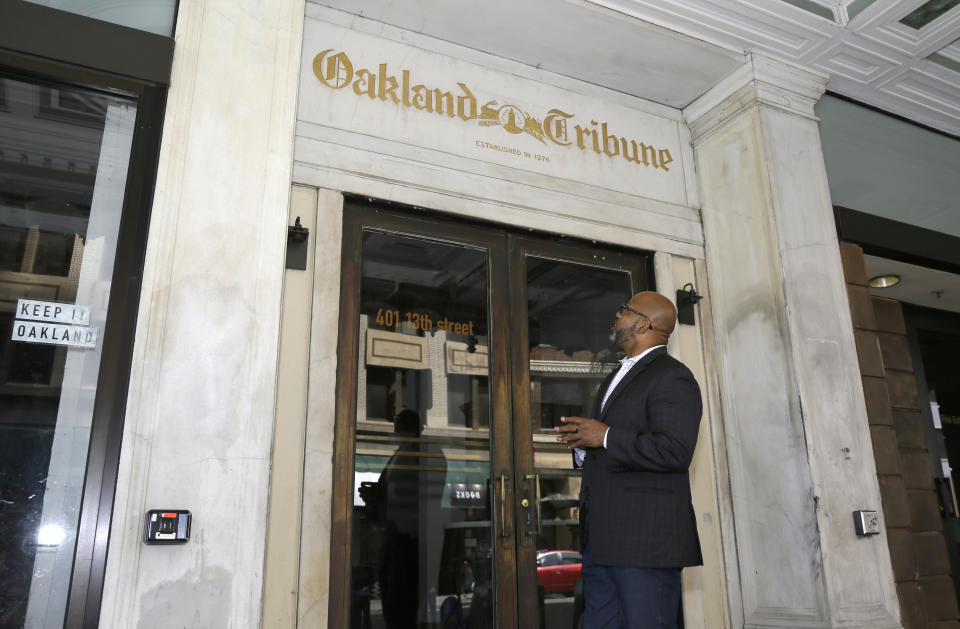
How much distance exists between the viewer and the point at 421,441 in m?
3.33

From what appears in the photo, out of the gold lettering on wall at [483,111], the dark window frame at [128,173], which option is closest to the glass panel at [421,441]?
the gold lettering on wall at [483,111]

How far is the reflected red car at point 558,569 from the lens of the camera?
3422 mm

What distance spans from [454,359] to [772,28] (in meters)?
2.45

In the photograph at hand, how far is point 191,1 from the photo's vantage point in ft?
9.53

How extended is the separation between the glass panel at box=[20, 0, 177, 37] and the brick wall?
3625 mm

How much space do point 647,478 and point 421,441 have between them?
1.12 metres

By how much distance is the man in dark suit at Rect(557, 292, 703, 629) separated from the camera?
2.49 metres

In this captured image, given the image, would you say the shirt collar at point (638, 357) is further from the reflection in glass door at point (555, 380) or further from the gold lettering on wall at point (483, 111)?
the gold lettering on wall at point (483, 111)

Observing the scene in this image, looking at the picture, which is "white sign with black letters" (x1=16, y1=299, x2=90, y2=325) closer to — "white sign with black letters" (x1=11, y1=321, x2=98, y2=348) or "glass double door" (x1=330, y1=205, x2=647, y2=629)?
"white sign with black letters" (x1=11, y1=321, x2=98, y2=348)

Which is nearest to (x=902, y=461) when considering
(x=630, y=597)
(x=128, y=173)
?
(x=630, y=597)

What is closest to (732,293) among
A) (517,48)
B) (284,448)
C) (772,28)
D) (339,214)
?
(772,28)

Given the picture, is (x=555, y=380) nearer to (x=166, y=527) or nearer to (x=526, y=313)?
(x=526, y=313)

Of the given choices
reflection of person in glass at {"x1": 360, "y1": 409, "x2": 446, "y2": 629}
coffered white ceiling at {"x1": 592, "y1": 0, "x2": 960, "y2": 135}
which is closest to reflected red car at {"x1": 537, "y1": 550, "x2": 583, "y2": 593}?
reflection of person in glass at {"x1": 360, "y1": 409, "x2": 446, "y2": 629}

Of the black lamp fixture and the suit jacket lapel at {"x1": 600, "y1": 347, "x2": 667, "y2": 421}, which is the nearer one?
the suit jacket lapel at {"x1": 600, "y1": 347, "x2": 667, "y2": 421}
